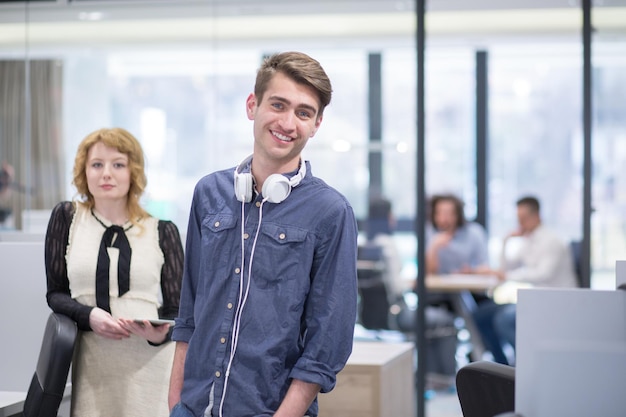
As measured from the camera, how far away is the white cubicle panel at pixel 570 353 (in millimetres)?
1715

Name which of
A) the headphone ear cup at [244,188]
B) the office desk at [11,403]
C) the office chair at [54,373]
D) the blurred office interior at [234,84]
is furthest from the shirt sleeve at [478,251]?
the headphone ear cup at [244,188]

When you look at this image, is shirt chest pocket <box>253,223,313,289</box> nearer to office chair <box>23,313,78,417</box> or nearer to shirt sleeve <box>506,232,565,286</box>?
office chair <box>23,313,78,417</box>

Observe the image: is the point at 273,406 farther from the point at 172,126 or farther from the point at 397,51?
the point at 397,51

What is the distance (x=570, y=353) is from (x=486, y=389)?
55 cm

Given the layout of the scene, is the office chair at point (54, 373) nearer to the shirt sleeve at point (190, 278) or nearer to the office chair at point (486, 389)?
the shirt sleeve at point (190, 278)

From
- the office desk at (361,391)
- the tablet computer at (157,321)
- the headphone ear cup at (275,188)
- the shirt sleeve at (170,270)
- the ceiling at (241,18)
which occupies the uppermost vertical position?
the ceiling at (241,18)

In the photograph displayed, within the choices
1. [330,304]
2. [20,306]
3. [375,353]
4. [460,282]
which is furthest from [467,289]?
[330,304]

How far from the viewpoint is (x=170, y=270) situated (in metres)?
2.86

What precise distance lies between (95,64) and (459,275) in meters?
2.90

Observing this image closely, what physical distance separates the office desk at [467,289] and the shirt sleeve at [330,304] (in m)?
4.10

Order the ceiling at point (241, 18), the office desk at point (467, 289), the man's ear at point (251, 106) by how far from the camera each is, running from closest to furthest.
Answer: the man's ear at point (251, 106) → the ceiling at point (241, 18) → the office desk at point (467, 289)

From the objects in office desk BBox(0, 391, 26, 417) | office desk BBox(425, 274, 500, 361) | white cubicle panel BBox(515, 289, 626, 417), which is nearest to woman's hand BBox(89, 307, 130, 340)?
office desk BBox(0, 391, 26, 417)

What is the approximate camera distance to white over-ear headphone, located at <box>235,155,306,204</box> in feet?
6.61

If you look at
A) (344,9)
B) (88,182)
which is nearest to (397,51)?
(344,9)
